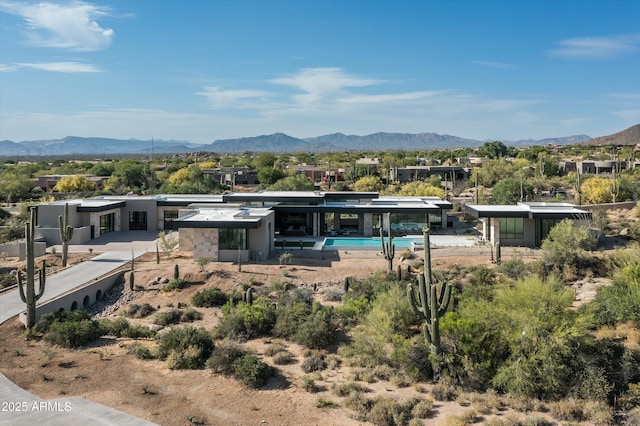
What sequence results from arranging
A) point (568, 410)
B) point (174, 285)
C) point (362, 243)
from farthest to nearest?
1. point (362, 243)
2. point (174, 285)
3. point (568, 410)

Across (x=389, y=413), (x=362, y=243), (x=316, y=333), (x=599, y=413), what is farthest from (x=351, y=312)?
(x=362, y=243)

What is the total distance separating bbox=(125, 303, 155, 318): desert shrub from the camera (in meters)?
22.0

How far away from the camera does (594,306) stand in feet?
61.8

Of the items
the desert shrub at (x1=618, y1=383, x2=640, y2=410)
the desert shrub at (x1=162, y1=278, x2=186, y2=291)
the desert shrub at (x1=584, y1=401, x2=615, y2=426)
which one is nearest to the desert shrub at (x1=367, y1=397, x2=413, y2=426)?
the desert shrub at (x1=584, y1=401, x2=615, y2=426)

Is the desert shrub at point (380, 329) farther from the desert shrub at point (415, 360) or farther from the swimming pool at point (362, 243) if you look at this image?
the swimming pool at point (362, 243)

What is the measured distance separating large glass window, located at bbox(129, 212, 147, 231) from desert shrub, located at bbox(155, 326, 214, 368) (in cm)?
2451

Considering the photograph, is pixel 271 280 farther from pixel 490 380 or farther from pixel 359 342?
pixel 490 380

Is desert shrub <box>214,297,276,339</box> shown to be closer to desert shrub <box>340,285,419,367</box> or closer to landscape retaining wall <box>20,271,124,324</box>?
desert shrub <box>340,285,419,367</box>

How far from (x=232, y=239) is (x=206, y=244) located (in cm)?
149

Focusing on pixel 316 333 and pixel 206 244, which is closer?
pixel 316 333

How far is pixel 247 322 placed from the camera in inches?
770

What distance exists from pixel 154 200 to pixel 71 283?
→ 1612 cm

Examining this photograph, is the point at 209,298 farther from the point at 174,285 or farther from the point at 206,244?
the point at 206,244

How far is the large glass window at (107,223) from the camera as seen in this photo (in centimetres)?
3841
